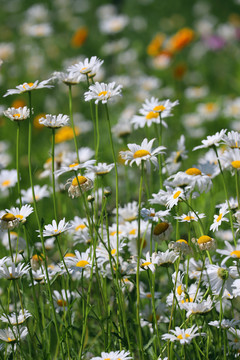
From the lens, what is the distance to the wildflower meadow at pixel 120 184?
106 cm

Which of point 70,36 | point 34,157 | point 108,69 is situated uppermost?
point 70,36

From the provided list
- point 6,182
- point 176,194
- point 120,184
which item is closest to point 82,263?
point 176,194

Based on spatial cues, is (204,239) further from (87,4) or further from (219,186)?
(87,4)

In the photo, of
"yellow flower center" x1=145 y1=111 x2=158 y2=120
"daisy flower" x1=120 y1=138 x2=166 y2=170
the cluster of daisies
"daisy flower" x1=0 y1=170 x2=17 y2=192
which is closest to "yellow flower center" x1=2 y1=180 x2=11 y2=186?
"daisy flower" x1=0 y1=170 x2=17 y2=192

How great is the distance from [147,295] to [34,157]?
1912 mm

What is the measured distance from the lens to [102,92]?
109cm

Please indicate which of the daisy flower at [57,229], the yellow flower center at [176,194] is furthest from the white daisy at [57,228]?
the yellow flower center at [176,194]

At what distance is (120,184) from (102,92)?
1.47 meters

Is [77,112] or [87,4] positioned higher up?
[87,4]

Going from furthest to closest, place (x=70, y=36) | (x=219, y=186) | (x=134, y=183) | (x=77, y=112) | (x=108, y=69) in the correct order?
(x=70, y=36) → (x=108, y=69) → (x=77, y=112) → (x=134, y=183) → (x=219, y=186)

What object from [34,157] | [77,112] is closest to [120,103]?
[77,112]

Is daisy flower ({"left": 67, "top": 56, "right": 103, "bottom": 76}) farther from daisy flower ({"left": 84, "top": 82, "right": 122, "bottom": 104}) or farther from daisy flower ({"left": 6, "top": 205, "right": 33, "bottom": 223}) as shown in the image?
daisy flower ({"left": 6, "top": 205, "right": 33, "bottom": 223})

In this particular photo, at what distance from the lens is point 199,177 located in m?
1.10

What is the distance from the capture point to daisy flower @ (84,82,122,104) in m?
1.06
